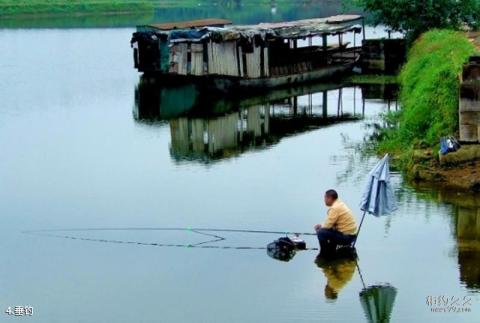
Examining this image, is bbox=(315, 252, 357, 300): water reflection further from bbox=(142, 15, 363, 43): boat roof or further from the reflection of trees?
bbox=(142, 15, 363, 43): boat roof

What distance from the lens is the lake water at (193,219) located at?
568 inches

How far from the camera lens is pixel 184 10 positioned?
318ft

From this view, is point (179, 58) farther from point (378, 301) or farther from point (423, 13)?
point (378, 301)

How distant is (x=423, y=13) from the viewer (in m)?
40.9

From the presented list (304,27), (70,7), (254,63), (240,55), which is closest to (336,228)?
(240,55)

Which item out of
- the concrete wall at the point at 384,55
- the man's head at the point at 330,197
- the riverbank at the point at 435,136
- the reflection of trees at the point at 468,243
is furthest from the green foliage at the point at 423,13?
the man's head at the point at 330,197

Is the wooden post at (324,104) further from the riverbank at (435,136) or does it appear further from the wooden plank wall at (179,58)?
the riverbank at (435,136)

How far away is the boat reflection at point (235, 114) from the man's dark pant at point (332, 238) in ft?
31.2

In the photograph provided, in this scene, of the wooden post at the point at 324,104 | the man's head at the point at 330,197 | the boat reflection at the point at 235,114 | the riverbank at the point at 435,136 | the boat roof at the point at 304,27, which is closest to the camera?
the man's head at the point at 330,197

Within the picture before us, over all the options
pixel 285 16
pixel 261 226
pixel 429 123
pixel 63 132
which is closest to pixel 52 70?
pixel 63 132

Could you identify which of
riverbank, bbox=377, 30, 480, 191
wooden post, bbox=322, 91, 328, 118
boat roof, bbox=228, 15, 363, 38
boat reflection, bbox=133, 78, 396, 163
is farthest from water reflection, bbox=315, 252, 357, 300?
boat roof, bbox=228, 15, 363, 38

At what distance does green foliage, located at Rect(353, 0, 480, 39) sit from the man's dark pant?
26419mm

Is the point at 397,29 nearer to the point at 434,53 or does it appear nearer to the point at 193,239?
the point at 434,53

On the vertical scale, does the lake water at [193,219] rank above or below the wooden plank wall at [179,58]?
below
